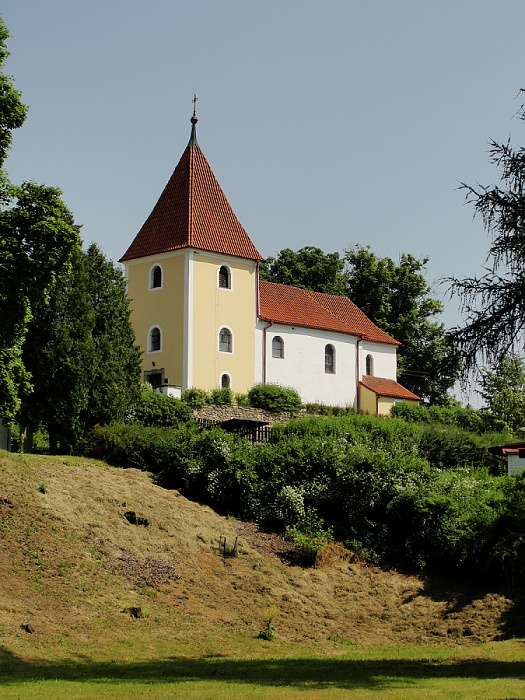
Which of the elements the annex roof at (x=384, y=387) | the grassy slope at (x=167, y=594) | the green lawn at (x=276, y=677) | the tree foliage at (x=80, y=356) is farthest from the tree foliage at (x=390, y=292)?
the green lawn at (x=276, y=677)

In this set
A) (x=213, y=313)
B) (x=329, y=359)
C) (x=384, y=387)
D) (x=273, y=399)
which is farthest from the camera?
(x=384, y=387)

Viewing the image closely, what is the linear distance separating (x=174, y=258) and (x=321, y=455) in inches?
822

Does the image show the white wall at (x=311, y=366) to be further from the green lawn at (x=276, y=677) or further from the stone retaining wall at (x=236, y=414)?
the green lawn at (x=276, y=677)

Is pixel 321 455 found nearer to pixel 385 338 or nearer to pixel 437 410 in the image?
pixel 437 410

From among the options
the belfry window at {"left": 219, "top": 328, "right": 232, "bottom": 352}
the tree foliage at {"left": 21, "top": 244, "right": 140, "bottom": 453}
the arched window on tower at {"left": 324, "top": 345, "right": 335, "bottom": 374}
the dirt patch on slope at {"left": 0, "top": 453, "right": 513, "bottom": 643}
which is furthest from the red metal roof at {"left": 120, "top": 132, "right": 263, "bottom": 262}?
the dirt patch on slope at {"left": 0, "top": 453, "right": 513, "bottom": 643}


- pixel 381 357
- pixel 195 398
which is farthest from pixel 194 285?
pixel 381 357

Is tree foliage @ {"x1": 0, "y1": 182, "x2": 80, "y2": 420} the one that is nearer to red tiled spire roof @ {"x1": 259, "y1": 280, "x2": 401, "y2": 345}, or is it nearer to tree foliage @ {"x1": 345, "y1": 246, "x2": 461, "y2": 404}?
red tiled spire roof @ {"x1": 259, "y1": 280, "x2": 401, "y2": 345}

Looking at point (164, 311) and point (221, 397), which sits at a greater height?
point (164, 311)

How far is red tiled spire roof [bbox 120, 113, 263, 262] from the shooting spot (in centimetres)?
4762

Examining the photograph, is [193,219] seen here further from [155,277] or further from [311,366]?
[311,366]

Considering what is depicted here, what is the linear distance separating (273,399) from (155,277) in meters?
8.66

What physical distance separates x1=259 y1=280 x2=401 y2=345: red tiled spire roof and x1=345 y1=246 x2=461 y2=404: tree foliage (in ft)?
22.6

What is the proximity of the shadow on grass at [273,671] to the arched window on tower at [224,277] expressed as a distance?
31.6 metres

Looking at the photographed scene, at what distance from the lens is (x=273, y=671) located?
1614 centimetres
